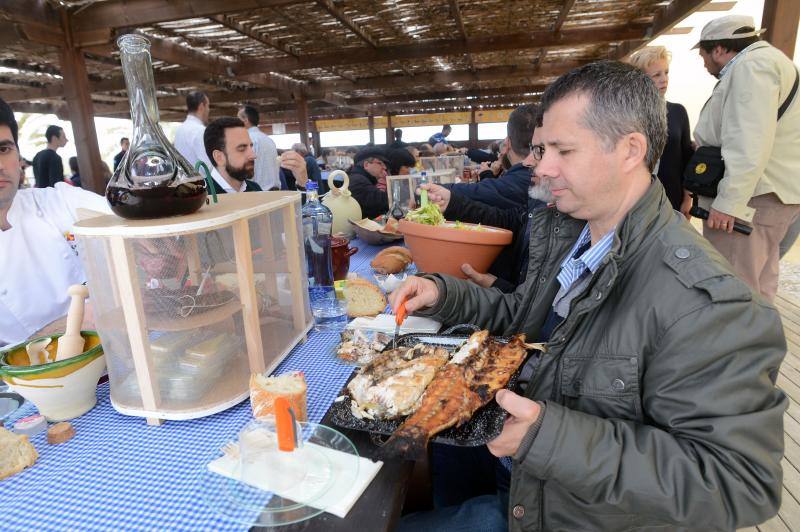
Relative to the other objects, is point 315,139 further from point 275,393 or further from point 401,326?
point 275,393

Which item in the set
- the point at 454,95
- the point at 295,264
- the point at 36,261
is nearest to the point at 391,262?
the point at 295,264

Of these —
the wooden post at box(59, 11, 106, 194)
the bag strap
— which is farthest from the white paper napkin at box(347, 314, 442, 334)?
the wooden post at box(59, 11, 106, 194)

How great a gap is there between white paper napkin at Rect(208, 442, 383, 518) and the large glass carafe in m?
0.70

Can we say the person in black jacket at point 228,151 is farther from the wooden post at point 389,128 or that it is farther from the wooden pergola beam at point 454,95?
the wooden post at point 389,128

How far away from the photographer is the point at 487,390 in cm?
115

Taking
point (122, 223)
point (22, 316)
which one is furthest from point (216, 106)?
point (122, 223)

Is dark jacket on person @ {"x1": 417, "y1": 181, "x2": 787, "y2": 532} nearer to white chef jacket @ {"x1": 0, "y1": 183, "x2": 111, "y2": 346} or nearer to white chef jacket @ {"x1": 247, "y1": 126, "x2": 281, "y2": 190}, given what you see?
white chef jacket @ {"x1": 0, "y1": 183, "x2": 111, "y2": 346}

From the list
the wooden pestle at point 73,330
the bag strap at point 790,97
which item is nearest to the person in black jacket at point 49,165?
the wooden pestle at point 73,330

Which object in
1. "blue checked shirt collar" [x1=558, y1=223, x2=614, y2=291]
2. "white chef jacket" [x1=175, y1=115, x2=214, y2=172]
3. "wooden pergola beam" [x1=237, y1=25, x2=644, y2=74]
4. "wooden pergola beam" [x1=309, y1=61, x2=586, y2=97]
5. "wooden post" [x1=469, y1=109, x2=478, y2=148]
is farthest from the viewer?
"wooden post" [x1=469, y1=109, x2=478, y2=148]

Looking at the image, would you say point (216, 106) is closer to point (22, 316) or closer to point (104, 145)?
point (104, 145)

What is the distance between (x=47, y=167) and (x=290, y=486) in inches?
345

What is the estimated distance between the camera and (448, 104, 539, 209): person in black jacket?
10.1 ft

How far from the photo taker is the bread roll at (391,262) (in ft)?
8.00

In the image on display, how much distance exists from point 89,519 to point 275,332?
0.73 meters
